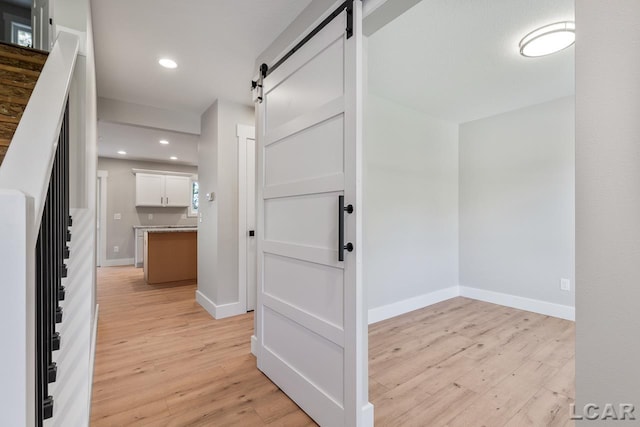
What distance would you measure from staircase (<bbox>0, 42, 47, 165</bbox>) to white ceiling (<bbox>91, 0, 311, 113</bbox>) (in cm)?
55

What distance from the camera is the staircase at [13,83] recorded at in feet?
5.30

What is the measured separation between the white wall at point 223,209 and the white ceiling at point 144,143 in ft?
6.14

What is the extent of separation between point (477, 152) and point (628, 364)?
3.80 meters

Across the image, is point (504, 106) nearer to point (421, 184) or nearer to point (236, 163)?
point (421, 184)

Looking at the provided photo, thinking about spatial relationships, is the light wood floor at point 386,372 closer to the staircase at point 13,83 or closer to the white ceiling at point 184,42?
the staircase at point 13,83

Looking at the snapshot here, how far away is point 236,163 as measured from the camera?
11.5 ft

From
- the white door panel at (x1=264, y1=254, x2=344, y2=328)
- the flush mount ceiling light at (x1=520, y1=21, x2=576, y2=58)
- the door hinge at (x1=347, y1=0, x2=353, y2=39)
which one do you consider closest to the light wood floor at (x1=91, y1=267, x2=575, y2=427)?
the white door panel at (x1=264, y1=254, x2=344, y2=328)

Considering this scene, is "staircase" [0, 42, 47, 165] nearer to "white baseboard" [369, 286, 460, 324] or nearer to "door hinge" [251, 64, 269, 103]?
"door hinge" [251, 64, 269, 103]

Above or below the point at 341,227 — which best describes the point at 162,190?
above

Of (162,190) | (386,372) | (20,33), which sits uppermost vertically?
(20,33)

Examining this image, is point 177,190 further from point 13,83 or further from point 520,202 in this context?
point 520,202

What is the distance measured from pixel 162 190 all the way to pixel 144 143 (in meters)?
1.92

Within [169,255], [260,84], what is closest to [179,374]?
[260,84]

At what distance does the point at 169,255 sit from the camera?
5.05m
